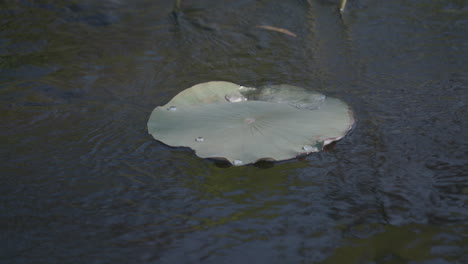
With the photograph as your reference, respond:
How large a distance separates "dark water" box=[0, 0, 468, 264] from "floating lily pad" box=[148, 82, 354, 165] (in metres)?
0.05

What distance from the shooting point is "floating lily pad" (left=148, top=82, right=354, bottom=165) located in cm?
151

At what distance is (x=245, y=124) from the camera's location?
1652 mm

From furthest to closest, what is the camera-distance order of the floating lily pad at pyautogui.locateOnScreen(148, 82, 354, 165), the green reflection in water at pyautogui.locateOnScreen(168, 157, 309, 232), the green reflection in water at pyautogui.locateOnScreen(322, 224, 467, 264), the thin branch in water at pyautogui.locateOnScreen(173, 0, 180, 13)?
the thin branch in water at pyautogui.locateOnScreen(173, 0, 180, 13), the floating lily pad at pyautogui.locateOnScreen(148, 82, 354, 165), the green reflection in water at pyautogui.locateOnScreen(168, 157, 309, 232), the green reflection in water at pyautogui.locateOnScreen(322, 224, 467, 264)

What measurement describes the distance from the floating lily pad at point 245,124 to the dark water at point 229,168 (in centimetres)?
5

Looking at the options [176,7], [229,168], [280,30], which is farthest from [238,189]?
[176,7]

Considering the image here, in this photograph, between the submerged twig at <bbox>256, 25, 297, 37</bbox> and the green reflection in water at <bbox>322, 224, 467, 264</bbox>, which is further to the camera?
the submerged twig at <bbox>256, 25, 297, 37</bbox>

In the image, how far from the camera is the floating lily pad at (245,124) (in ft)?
4.95

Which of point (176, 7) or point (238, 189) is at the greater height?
point (176, 7)

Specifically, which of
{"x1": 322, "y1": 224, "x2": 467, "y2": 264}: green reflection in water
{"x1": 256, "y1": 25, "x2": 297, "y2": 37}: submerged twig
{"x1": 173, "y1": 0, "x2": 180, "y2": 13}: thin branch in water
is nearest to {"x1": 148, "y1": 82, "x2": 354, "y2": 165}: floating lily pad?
{"x1": 322, "y1": 224, "x2": 467, "y2": 264}: green reflection in water

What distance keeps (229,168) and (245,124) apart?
0.73 feet

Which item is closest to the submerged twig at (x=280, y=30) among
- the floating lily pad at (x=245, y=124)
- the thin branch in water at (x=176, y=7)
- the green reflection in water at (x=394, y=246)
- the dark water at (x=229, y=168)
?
the dark water at (x=229, y=168)

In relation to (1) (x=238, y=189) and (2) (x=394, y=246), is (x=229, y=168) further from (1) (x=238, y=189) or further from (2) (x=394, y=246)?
(2) (x=394, y=246)

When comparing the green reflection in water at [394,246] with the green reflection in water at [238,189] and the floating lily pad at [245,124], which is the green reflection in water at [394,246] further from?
the floating lily pad at [245,124]

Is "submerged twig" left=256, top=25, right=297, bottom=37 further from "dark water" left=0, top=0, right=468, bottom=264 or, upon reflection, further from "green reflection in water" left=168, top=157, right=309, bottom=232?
"green reflection in water" left=168, top=157, right=309, bottom=232
